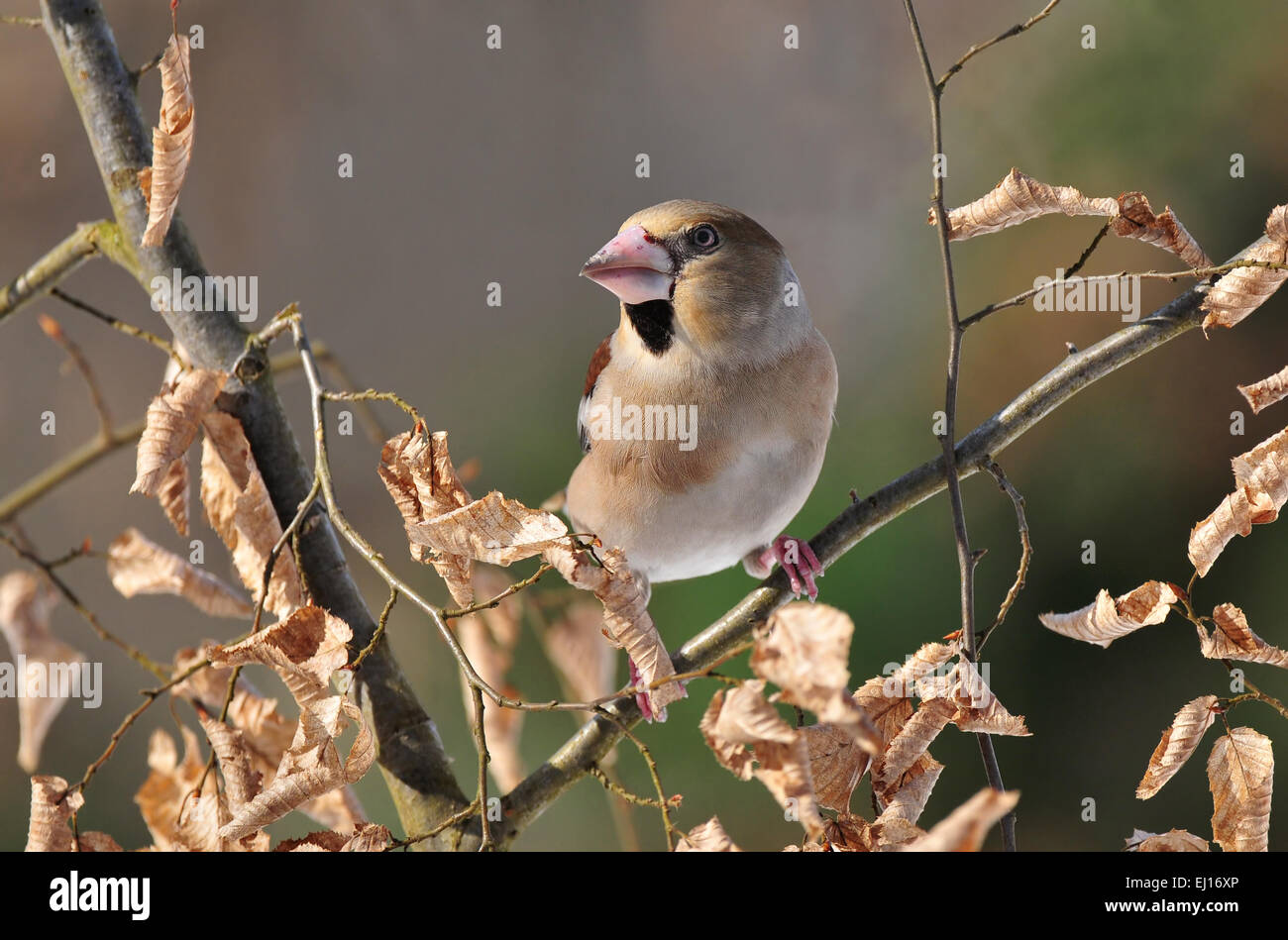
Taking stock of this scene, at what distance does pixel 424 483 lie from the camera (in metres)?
0.70

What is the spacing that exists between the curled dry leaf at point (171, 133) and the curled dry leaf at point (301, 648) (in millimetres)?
350

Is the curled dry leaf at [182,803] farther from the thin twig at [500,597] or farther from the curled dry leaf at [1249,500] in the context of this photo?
the curled dry leaf at [1249,500]

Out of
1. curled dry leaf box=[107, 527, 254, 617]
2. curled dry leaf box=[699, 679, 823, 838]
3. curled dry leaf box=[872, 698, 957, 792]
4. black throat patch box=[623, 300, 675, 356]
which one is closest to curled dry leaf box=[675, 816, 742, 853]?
curled dry leaf box=[699, 679, 823, 838]

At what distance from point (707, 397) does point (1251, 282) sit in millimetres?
477

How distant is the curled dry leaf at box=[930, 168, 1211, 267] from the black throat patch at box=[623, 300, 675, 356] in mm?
359

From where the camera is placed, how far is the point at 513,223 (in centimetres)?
243

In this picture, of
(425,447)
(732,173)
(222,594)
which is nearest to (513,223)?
(732,173)

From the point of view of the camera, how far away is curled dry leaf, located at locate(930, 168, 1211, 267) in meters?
0.77

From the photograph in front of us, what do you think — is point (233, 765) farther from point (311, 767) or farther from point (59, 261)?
point (59, 261)

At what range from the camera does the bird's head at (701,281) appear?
3.54 feet

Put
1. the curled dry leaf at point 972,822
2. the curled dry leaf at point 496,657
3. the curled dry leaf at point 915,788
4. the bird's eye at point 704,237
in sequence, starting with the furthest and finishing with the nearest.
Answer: the curled dry leaf at point 496,657 → the bird's eye at point 704,237 → the curled dry leaf at point 915,788 → the curled dry leaf at point 972,822

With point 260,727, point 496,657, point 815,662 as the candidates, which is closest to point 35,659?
point 260,727

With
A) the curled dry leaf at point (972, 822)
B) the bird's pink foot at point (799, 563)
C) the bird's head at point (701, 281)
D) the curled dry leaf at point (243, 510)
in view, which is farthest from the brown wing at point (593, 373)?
the curled dry leaf at point (972, 822)

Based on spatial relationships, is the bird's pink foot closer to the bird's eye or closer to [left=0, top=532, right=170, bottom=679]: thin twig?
the bird's eye
